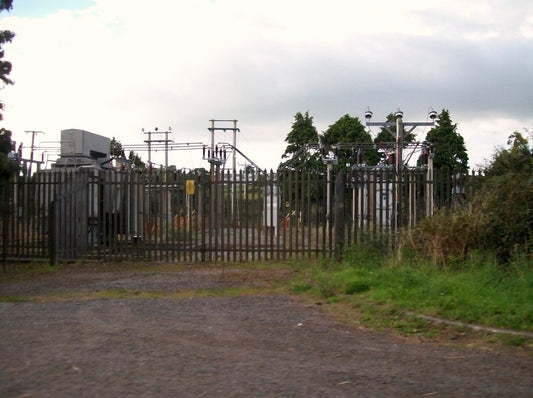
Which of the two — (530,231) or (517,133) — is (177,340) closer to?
(530,231)

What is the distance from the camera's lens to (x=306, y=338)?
263 inches

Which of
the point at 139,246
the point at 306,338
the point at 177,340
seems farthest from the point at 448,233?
the point at 139,246

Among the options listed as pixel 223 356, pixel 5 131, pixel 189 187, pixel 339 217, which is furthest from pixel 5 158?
pixel 223 356

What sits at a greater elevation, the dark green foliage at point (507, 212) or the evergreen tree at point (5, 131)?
the evergreen tree at point (5, 131)

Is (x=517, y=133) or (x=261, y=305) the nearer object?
(x=261, y=305)

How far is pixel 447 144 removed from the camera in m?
42.8

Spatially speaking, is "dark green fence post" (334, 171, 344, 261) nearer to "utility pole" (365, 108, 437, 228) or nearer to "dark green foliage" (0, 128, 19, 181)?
"utility pole" (365, 108, 437, 228)

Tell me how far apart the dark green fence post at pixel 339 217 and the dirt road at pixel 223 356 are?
3609 mm

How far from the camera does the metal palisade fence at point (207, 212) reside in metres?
12.4

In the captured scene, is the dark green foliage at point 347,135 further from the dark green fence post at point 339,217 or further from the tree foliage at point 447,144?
the dark green fence post at point 339,217

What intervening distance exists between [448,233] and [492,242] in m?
0.74

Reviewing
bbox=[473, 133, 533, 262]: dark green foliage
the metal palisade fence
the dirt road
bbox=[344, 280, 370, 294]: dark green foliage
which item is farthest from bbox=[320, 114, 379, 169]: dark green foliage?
the dirt road

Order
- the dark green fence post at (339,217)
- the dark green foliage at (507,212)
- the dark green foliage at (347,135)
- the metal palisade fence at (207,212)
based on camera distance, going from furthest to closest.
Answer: the dark green foliage at (347,135), the metal palisade fence at (207,212), the dark green fence post at (339,217), the dark green foliage at (507,212)

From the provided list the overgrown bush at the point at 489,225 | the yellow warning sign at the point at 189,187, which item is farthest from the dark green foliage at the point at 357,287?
the yellow warning sign at the point at 189,187
